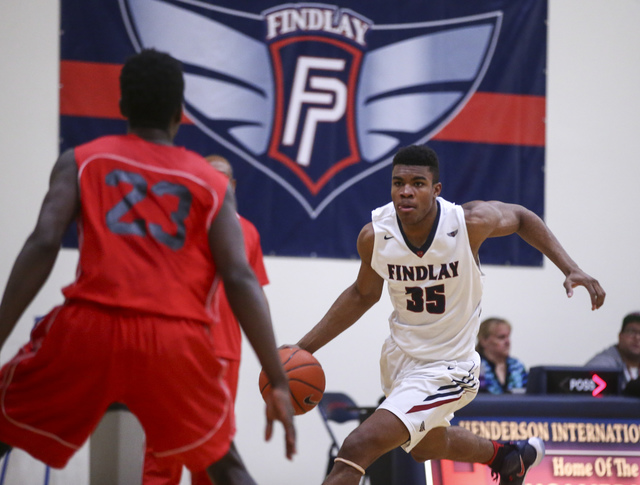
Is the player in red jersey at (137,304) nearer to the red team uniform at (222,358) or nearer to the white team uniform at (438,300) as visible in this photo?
the red team uniform at (222,358)

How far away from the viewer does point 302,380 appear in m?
4.04

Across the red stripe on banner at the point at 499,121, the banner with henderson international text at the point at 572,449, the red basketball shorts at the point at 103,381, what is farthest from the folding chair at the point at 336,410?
Result: the red basketball shorts at the point at 103,381

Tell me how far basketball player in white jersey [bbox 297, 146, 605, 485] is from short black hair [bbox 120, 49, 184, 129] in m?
1.96

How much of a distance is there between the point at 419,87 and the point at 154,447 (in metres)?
5.28

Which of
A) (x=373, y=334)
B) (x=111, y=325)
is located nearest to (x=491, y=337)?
(x=373, y=334)

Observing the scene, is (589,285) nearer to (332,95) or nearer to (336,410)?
(336,410)

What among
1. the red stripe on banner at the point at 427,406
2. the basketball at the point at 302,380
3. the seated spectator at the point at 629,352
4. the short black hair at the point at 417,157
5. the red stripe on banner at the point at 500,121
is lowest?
the seated spectator at the point at 629,352

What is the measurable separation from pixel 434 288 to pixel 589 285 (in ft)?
2.59

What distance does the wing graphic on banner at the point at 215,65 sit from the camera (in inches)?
259

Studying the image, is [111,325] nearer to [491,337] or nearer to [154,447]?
[154,447]

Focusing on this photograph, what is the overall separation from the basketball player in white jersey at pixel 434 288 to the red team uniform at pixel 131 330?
1.85 meters

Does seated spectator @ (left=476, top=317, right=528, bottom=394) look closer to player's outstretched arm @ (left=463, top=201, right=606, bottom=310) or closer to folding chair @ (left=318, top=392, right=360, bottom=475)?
folding chair @ (left=318, top=392, right=360, bottom=475)

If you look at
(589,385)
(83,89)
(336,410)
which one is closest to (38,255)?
(336,410)

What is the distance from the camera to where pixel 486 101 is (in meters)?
7.18
